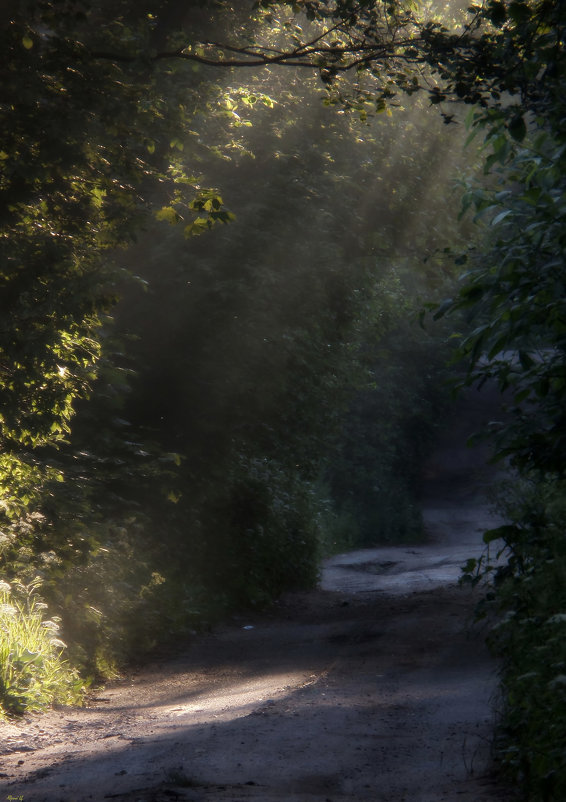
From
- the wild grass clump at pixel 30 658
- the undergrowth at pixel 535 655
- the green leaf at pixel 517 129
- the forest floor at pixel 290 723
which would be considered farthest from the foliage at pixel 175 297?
the undergrowth at pixel 535 655

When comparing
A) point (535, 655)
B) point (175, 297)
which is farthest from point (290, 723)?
point (175, 297)

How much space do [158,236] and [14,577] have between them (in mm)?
5595

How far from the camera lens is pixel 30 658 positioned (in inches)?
316

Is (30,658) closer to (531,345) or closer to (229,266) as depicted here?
(531,345)

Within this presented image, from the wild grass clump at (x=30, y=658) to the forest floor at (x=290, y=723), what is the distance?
8.5 inches

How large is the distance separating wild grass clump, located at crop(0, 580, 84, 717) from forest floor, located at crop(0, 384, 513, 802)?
0.22 metres

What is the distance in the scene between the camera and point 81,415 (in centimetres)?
1084

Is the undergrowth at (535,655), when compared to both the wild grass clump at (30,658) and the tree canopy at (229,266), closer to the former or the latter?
the tree canopy at (229,266)

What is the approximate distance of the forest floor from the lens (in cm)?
517

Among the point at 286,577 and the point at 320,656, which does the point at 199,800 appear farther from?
the point at 286,577

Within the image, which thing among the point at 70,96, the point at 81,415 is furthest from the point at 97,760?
the point at 81,415

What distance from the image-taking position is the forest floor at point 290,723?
517 cm

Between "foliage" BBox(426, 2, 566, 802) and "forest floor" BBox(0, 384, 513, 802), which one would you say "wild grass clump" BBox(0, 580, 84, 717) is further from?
"foliage" BBox(426, 2, 566, 802)

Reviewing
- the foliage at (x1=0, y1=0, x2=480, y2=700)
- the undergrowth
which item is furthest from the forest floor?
the foliage at (x1=0, y1=0, x2=480, y2=700)
